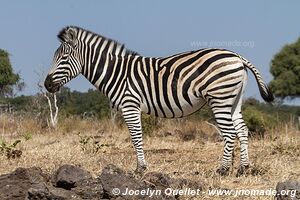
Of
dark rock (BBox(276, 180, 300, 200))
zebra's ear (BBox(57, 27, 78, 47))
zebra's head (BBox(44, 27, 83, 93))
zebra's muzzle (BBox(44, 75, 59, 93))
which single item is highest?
zebra's ear (BBox(57, 27, 78, 47))

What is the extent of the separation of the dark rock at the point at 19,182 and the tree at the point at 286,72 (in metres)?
27.9

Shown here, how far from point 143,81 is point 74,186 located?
10.7 ft

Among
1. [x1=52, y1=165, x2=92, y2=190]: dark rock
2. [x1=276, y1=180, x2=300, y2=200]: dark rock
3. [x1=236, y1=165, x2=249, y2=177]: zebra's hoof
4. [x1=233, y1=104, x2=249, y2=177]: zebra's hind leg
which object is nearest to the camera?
[x1=276, y1=180, x2=300, y2=200]: dark rock

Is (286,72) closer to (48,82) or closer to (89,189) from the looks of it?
(48,82)

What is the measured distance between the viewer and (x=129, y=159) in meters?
9.02

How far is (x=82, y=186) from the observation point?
16.6 ft

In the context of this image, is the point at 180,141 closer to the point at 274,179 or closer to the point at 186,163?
the point at 186,163

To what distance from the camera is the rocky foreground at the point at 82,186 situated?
4918 mm

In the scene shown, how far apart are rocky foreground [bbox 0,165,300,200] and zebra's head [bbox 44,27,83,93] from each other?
3254mm

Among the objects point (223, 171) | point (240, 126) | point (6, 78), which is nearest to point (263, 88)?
point (240, 126)

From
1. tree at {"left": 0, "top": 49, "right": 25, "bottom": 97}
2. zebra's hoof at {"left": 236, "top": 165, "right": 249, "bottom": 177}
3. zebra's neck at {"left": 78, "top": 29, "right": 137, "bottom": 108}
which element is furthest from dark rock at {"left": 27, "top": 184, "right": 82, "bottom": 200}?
tree at {"left": 0, "top": 49, "right": 25, "bottom": 97}

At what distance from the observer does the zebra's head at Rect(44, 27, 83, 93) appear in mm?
8602

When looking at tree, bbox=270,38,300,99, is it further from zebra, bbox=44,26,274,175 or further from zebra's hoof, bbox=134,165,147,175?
zebra's hoof, bbox=134,165,147,175

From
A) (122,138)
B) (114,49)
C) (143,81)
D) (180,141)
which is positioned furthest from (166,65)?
(122,138)
